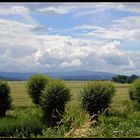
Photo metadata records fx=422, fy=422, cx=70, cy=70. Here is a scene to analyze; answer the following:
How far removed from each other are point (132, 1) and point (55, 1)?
0.59m

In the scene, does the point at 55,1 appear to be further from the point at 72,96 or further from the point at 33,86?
the point at 33,86

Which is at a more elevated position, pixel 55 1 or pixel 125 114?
pixel 55 1

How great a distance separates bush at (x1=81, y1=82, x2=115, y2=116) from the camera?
20.6m

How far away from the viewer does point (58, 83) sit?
2180 centimetres

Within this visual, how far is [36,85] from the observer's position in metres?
25.3

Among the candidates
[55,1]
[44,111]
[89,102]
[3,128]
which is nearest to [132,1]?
[55,1]

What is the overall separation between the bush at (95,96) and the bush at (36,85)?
4.67 metres

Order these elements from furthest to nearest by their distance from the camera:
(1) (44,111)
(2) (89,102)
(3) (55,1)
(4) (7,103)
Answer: (4) (7,103) → (1) (44,111) → (2) (89,102) → (3) (55,1)

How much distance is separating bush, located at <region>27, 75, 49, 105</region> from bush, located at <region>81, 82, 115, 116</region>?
4673mm

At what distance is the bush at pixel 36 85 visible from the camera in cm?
2516

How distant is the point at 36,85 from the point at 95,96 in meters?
5.66

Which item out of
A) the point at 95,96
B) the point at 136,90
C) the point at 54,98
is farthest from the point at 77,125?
the point at 136,90

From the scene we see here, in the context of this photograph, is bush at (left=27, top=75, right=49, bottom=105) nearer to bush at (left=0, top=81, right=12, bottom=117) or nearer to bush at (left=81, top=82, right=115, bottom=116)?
bush at (left=0, top=81, right=12, bottom=117)

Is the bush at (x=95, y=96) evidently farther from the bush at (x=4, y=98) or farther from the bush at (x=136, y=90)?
the bush at (x=4, y=98)
